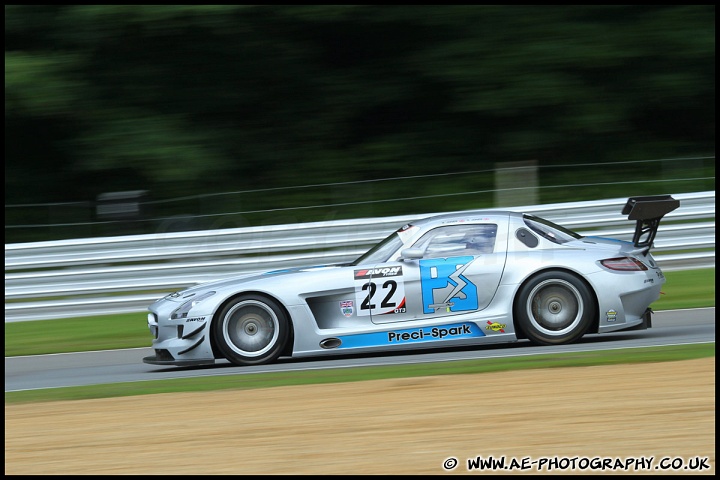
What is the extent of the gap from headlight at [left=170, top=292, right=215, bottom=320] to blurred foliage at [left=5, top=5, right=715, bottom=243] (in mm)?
6300

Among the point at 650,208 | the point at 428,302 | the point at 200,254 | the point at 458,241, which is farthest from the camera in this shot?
the point at 200,254

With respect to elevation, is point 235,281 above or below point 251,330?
above

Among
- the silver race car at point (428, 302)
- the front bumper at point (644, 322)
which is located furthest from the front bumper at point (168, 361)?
the front bumper at point (644, 322)

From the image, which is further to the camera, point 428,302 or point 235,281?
point 235,281

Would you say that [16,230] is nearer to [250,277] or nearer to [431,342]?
[250,277]

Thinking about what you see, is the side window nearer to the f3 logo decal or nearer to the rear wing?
the f3 logo decal

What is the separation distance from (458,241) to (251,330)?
198 centimetres

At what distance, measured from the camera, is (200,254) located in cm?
1232

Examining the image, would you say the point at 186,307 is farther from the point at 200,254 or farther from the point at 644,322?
the point at 200,254

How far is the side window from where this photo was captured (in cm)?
821

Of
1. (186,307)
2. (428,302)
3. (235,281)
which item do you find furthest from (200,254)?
(428,302)

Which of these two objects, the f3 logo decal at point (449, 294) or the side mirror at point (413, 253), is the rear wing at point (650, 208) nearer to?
the f3 logo decal at point (449, 294)

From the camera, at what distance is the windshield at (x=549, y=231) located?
8.34m

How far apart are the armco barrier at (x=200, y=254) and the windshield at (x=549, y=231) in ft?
→ 13.1
